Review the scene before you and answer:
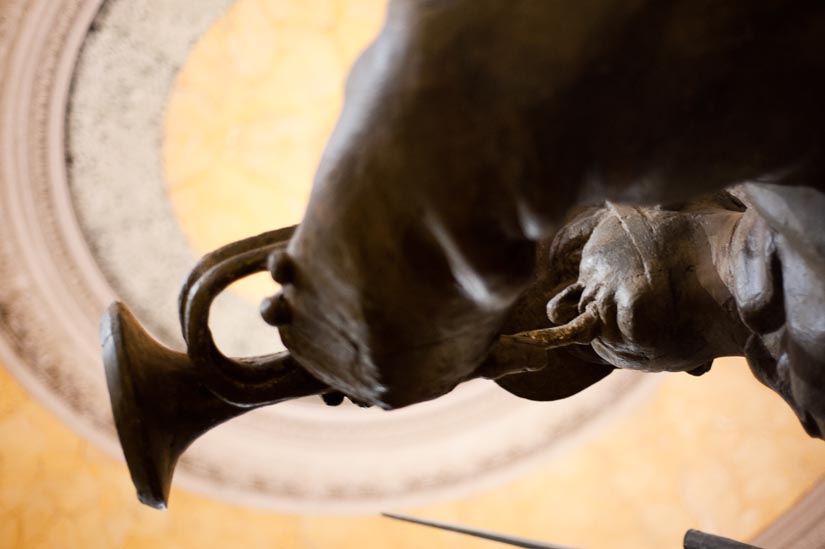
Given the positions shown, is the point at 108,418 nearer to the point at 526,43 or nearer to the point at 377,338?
the point at 377,338

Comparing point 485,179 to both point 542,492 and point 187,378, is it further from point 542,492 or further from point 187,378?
point 542,492

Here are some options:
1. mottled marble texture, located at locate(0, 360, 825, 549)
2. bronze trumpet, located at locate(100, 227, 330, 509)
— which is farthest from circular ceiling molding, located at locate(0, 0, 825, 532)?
bronze trumpet, located at locate(100, 227, 330, 509)

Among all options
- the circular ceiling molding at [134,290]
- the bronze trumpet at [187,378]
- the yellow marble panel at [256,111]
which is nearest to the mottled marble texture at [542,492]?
the circular ceiling molding at [134,290]

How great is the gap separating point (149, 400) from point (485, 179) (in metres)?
0.33

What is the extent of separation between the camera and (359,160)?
19.9 inches

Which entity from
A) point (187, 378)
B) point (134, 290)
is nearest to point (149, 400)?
point (187, 378)

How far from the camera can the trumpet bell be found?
0.65 m

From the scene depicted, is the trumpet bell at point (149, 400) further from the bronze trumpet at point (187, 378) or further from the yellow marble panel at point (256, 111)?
the yellow marble panel at point (256, 111)

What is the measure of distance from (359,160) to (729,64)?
0.21m

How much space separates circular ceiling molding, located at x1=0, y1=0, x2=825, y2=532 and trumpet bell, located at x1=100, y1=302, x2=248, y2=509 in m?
1.92

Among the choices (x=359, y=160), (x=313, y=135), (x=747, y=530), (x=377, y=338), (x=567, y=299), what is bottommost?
(x=747, y=530)

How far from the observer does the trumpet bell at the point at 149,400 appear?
0.65 meters

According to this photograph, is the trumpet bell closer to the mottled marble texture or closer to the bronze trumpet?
the bronze trumpet

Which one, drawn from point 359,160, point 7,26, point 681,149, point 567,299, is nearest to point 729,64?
point 681,149
